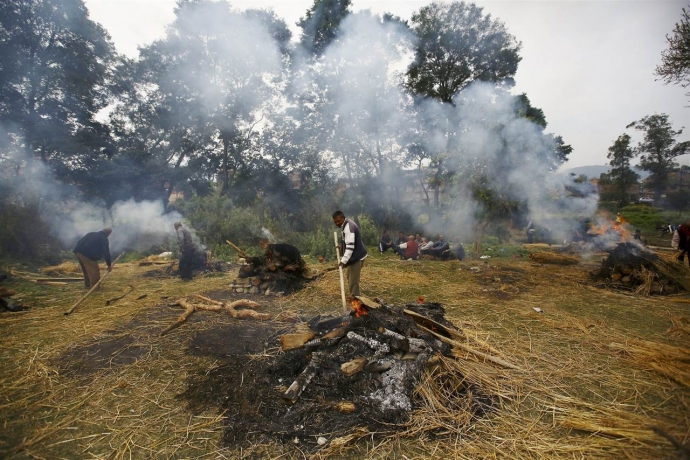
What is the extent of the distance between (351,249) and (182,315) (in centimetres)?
320

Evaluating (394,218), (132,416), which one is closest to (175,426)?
(132,416)

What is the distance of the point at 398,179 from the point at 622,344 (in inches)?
610

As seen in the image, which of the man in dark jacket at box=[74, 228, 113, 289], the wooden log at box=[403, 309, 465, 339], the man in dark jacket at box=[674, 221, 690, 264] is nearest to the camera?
the wooden log at box=[403, 309, 465, 339]

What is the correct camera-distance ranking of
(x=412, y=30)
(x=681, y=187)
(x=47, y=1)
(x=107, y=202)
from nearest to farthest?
(x=47, y=1) → (x=107, y=202) → (x=412, y=30) → (x=681, y=187)

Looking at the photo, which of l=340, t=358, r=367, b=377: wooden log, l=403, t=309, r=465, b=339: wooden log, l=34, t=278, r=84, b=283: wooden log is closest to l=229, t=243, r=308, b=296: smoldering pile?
l=403, t=309, r=465, b=339: wooden log

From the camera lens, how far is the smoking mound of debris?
8.53ft

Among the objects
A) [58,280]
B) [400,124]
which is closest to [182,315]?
[58,280]

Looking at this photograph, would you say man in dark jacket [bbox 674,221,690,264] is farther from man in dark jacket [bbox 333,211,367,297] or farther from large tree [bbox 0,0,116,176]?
large tree [bbox 0,0,116,176]

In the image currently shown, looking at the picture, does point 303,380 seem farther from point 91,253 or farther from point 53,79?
point 53,79

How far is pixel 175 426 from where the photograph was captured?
265 cm

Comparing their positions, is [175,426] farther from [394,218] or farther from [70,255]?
[394,218]

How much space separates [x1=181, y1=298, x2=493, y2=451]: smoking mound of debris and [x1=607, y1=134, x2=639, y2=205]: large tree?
29.0 metres

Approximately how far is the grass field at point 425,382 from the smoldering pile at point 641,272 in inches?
16.6

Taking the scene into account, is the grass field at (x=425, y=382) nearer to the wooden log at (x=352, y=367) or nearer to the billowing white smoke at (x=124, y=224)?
the wooden log at (x=352, y=367)
